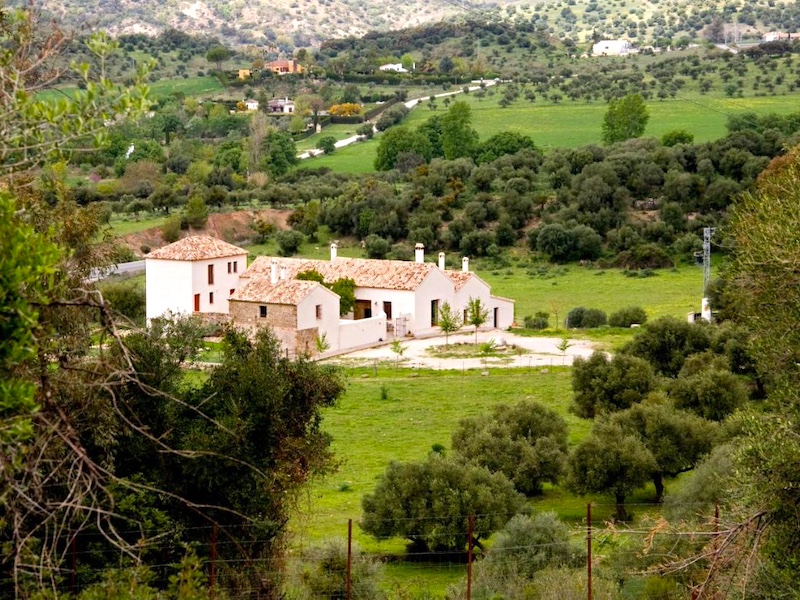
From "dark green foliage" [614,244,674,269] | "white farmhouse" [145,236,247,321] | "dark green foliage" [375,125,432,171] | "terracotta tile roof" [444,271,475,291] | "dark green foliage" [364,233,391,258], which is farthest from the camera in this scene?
"dark green foliage" [375,125,432,171]

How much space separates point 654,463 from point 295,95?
104820mm

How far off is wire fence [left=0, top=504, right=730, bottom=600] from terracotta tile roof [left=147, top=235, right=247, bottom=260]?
27169 mm

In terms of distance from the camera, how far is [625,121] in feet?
277

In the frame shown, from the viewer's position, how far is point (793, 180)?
611 inches

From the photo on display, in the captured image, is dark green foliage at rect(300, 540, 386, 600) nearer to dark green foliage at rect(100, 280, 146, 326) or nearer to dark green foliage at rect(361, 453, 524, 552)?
dark green foliage at rect(361, 453, 524, 552)

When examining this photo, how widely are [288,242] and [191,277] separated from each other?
612 inches

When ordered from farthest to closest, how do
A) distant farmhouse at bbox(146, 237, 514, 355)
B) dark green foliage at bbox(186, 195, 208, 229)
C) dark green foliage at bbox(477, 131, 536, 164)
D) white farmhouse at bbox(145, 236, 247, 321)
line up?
1. dark green foliage at bbox(477, 131, 536, 164)
2. dark green foliage at bbox(186, 195, 208, 229)
3. white farmhouse at bbox(145, 236, 247, 321)
4. distant farmhouse at bbox(146, 237, 514, 355)

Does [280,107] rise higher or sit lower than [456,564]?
higher

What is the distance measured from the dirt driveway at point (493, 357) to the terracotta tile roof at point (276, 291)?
2.34m

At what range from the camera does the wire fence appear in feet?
47.9

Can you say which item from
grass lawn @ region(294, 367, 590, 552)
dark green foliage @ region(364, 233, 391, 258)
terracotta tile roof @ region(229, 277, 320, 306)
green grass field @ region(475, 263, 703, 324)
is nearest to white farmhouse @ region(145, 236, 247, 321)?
terracotta tile roof @ region(229, 277, 320, 306)

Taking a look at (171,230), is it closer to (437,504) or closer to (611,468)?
(611,468)

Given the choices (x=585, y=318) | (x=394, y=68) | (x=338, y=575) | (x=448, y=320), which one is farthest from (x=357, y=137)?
(x=338, y=575)

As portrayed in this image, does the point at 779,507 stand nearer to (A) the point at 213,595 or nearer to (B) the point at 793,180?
(B) the point at 793,180
